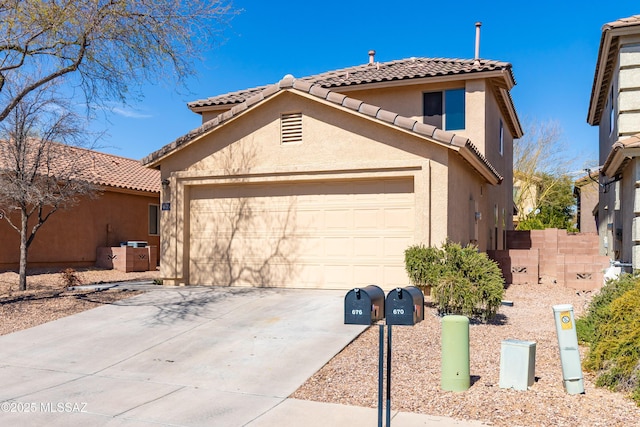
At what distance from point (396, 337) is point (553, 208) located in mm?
33053

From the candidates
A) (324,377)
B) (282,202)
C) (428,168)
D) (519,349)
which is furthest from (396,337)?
(282,202)

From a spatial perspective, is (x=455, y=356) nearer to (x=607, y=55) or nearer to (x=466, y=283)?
(x=466, y=283)

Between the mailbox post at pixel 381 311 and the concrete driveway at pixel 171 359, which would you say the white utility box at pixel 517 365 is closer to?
the mailbox post at pixel 381 311

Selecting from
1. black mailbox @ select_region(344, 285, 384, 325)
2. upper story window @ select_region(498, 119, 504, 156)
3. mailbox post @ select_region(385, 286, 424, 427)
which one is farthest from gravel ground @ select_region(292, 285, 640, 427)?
upper story window @ select_region(498, 119, 504, 156)

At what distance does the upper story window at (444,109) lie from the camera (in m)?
16.3

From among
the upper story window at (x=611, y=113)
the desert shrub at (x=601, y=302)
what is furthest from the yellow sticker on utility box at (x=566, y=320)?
the upper story window at (x=611, y=113)

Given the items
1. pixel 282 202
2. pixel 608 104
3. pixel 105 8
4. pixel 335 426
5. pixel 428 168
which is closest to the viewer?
pixel 335 426

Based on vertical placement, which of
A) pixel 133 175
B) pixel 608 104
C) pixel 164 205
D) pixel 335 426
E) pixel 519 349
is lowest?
pixel 335 426

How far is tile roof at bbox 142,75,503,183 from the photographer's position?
11.7 metres

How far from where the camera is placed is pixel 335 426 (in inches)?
223

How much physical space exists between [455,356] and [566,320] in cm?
141

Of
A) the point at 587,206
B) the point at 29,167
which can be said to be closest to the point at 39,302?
the point at 29,167

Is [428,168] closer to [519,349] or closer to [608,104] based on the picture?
[519,349]

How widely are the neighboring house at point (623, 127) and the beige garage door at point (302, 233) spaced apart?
4225mm
